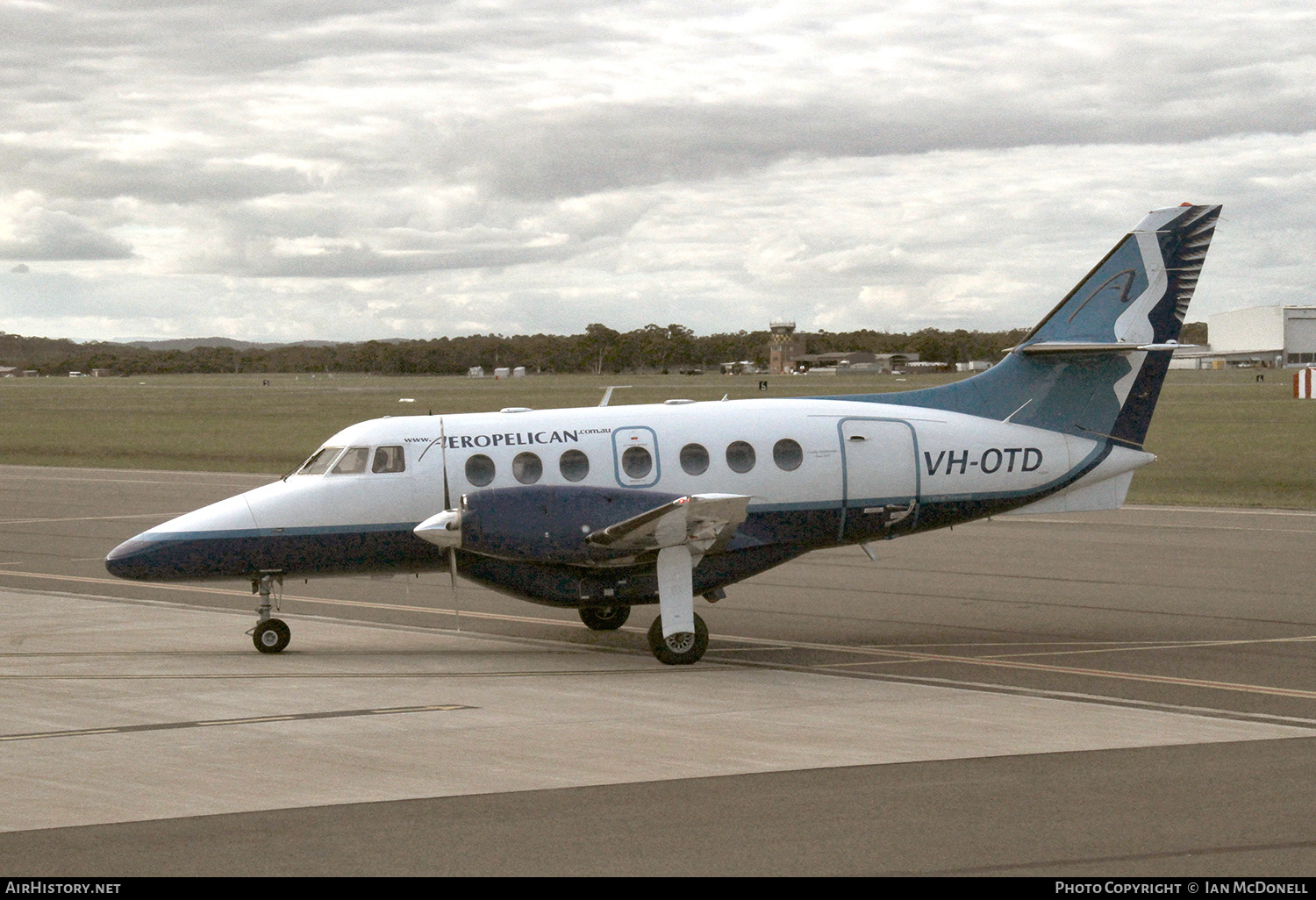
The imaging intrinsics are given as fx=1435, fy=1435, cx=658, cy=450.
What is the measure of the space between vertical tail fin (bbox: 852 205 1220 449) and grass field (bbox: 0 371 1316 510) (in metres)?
18.7

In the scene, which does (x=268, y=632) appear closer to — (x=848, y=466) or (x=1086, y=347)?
(x=848, y=466)

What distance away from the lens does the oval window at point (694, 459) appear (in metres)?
18.1

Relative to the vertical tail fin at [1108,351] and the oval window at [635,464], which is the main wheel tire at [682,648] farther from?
the vertical tail fin at [1108,351]

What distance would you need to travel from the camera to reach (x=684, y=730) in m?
13.6

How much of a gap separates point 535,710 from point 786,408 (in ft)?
20.1

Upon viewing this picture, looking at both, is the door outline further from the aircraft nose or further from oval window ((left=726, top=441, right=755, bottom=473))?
the aircraft nose

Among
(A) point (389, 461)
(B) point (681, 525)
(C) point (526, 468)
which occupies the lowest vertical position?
(B) point (681, 525)

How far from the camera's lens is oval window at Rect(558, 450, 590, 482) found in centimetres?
1789

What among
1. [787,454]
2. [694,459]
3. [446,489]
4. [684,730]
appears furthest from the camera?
[787,454]

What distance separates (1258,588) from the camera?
22781 mm

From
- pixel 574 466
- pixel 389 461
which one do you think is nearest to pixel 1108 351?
pixel 574 466

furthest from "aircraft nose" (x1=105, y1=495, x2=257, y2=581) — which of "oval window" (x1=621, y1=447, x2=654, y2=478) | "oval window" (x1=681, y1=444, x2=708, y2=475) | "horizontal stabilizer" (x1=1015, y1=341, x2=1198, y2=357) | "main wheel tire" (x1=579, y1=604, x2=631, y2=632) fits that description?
"horizontal stabilizer" (x1=1015, y1=341, x2=1198, y2=357)

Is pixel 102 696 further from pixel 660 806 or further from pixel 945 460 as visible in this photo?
pixel 945 460

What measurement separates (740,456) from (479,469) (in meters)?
3.30
